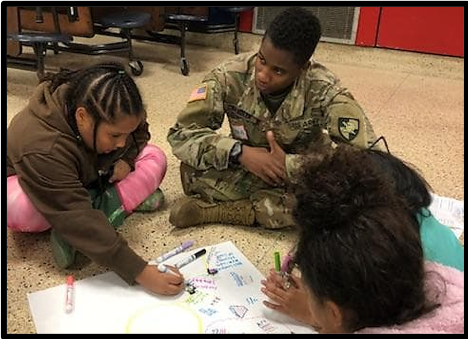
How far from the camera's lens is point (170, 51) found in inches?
87.8

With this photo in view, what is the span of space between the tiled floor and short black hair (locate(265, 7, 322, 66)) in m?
0.28

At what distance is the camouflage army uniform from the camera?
1120mm

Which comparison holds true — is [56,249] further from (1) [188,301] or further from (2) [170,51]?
(2) [170,51]

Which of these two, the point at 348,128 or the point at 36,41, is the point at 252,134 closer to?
the point at 348,128

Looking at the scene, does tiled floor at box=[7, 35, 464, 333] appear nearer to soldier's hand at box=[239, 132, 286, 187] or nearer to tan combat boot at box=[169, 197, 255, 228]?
tan combat boot at box=[169, 197, 255, 228]

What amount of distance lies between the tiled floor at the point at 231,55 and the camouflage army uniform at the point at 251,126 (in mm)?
84

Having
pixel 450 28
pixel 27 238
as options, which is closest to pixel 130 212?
pixel 27 238

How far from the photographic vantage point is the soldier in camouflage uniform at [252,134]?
43.9 inches

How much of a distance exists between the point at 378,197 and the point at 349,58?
1827 mm

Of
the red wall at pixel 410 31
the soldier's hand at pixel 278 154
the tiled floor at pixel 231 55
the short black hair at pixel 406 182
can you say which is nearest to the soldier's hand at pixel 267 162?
the soldier's hand at pixel 278 154

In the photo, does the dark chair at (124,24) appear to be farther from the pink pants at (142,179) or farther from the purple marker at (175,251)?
the purple marker at (175,251)

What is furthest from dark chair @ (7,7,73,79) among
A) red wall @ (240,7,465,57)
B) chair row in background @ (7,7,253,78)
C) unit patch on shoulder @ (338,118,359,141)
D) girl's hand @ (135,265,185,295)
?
red wall @ (240,7,465,57)

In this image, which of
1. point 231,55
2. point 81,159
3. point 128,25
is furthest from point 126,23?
point 81,159
